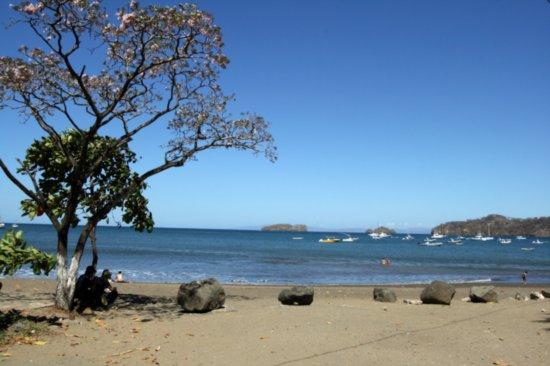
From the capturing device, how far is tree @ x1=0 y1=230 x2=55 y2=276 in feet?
36.4

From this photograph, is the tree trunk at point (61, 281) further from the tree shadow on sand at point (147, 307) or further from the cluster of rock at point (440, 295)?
the cluster of rock at point (440, 295)

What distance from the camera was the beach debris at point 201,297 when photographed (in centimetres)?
1426

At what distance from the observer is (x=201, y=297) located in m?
14.2

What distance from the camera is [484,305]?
17359 millimetres

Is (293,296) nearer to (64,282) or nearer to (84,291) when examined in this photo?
(84,291)

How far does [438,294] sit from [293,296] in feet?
16.0

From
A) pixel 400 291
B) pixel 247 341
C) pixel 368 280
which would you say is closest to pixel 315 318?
pixel 247 341

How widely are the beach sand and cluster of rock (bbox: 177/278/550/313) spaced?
38 centimetres

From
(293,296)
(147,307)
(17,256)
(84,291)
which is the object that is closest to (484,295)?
(293,296)

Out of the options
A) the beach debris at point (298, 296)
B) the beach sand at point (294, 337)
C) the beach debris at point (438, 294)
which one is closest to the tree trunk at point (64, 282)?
the beach sand at point (294, 337)

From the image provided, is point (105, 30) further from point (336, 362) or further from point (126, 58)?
point (336, 362)

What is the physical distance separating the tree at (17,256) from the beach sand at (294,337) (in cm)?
148

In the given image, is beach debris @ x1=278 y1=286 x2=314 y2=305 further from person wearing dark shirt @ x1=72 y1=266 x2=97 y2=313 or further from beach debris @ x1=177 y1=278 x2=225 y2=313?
person wearing dark shirt @ x1=72 y1=266 x2=97 y2=313

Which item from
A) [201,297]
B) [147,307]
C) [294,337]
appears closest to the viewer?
[294,337]
